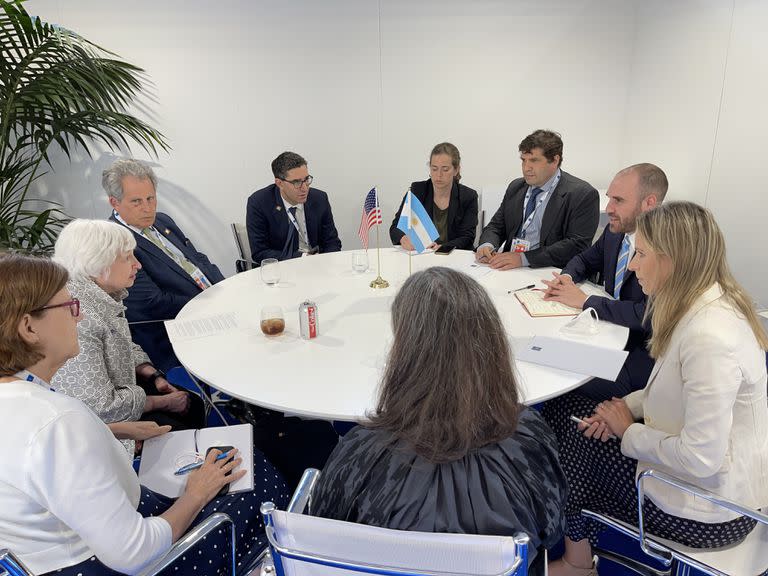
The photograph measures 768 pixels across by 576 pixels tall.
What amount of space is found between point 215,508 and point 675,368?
1421 mm

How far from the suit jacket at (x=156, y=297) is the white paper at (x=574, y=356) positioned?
186cm

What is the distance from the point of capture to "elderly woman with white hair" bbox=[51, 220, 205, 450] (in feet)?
6.13

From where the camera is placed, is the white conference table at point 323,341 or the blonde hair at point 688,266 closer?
the blonde hair at point 688,266

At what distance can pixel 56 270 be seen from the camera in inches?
54.9

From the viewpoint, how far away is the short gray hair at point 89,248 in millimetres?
2133

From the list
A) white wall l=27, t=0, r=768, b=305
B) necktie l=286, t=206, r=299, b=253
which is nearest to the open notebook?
necktie l=286, t=206, r=299, b=253

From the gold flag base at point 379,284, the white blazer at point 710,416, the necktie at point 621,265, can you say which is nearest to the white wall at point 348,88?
the gold flag base at point 379,284

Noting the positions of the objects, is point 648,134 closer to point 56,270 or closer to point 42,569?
point 56,270

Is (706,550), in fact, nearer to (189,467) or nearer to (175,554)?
(175,554)

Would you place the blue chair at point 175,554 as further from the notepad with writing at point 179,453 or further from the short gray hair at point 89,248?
the short gray hair at point 89,248

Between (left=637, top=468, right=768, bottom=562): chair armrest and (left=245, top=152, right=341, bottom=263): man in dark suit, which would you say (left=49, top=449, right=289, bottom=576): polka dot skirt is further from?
(left=245, top=152, right=341, bottom=263): man in dark suit

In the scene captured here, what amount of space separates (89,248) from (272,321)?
777mm

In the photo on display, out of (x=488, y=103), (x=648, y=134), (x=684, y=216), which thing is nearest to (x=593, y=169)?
(x=648, y=134)

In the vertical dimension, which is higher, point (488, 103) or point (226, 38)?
point (226, 38)
